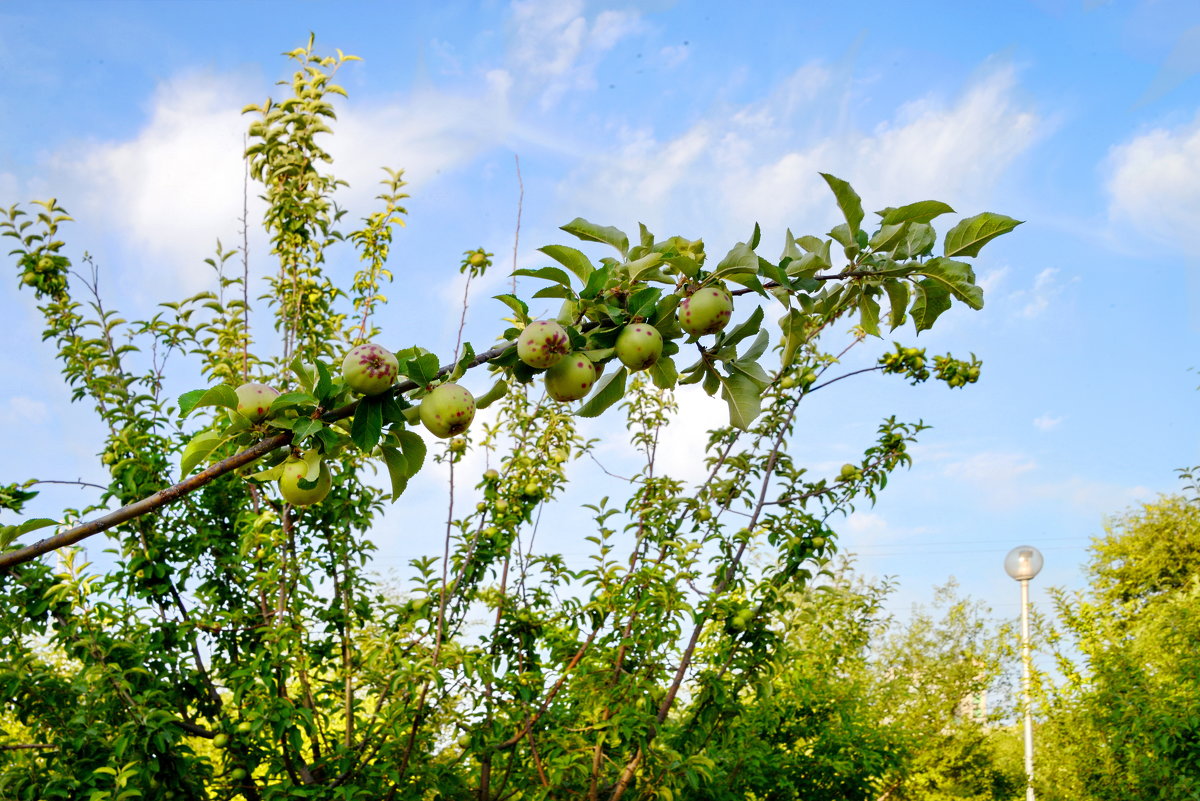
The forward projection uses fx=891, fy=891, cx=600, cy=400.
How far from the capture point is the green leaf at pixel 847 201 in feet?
4.37

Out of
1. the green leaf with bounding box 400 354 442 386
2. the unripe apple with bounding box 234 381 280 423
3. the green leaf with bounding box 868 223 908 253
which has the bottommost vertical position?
the unripe apple with bounding box 234 381 280 423

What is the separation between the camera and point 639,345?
1264 millimetres

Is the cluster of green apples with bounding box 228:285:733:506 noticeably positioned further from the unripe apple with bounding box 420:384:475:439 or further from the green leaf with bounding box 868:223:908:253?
the green leaf with bounding box 868:223:908:253

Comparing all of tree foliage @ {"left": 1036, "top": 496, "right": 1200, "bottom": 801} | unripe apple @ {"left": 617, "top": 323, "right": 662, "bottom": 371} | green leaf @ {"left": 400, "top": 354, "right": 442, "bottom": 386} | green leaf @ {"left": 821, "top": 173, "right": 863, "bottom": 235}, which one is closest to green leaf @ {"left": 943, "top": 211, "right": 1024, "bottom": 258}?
green leaf @ {"left": 821, "top": 173, "right": 863, "bottom": 235}

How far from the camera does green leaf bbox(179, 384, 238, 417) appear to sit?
119 cm

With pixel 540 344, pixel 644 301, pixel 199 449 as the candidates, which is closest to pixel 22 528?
pixel 199 449

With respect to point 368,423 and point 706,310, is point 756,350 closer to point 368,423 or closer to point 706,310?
point 706,310

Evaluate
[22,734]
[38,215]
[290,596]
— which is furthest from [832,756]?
[38,215]

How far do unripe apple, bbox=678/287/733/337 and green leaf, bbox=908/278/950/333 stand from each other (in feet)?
1.07

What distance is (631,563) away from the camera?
13.7 feet

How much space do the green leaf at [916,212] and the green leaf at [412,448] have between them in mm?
786

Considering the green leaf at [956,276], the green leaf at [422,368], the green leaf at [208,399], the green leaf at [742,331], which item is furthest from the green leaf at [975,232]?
the green leaf at [208,399]

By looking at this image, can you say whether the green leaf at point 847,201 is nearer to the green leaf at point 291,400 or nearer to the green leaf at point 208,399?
the green leaf at point 291,400

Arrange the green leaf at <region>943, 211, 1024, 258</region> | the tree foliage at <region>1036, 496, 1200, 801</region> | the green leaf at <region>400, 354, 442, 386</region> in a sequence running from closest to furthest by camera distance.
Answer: the green leaf at <region>400, 354, 442, 386</region>, the green leaf at <region>943, 211, 1024, 258</region>, the tree foliage at <region>1036, 496, 1200, 801</region>
